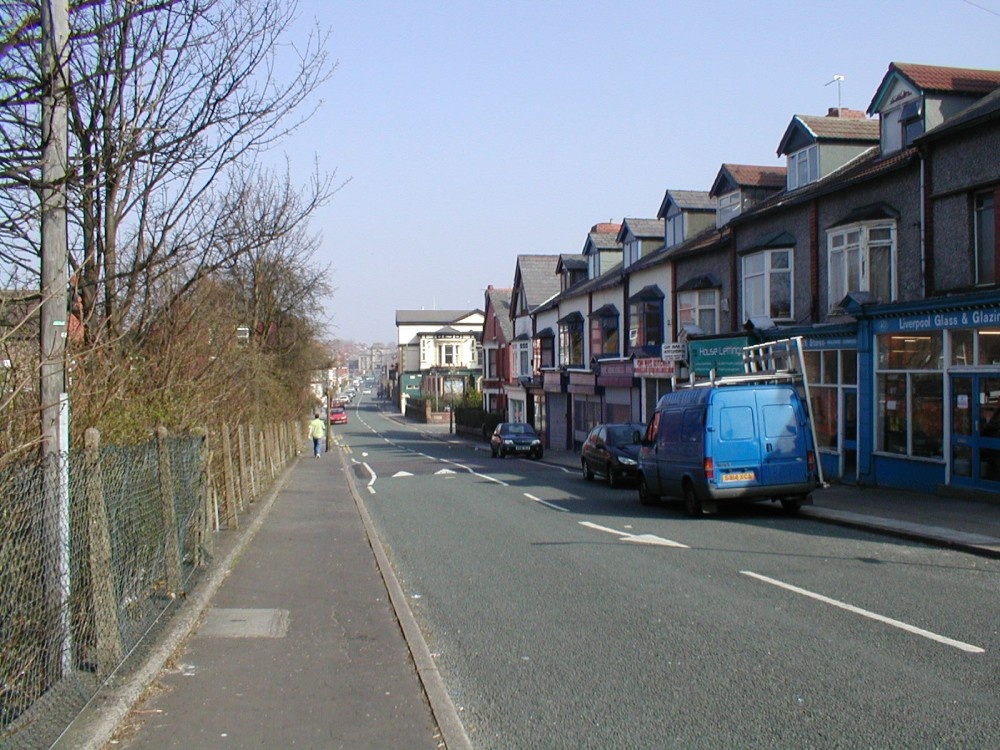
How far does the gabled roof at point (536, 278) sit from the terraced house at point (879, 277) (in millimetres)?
22510

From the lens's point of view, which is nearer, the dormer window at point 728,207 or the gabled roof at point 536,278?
the dormer window at point 728,207

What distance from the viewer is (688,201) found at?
34281 millimetres

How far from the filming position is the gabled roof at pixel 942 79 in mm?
19562

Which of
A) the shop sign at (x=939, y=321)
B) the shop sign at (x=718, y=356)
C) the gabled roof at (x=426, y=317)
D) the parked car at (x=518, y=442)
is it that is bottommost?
the parked car at (x=518, y=442)

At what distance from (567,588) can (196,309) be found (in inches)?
242

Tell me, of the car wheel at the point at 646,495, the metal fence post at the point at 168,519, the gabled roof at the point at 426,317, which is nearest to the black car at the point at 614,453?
the car wheel at the point at 646,495

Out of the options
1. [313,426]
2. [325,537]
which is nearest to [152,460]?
[325,537]

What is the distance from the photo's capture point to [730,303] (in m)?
27.6

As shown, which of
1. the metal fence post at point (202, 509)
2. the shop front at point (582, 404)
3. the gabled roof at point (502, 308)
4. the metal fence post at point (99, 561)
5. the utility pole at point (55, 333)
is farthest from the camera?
the gabled roof at point (502, 308)

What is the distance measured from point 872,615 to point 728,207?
22607mm

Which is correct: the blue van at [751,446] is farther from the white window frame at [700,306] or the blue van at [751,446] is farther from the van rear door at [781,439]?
the white window frame at [700,306]

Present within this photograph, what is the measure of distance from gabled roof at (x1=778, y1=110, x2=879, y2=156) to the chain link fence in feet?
65.5

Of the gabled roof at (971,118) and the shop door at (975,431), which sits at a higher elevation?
the gabled roof at (971,118)

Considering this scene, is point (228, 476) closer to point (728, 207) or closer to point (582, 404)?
point (728, 207)
